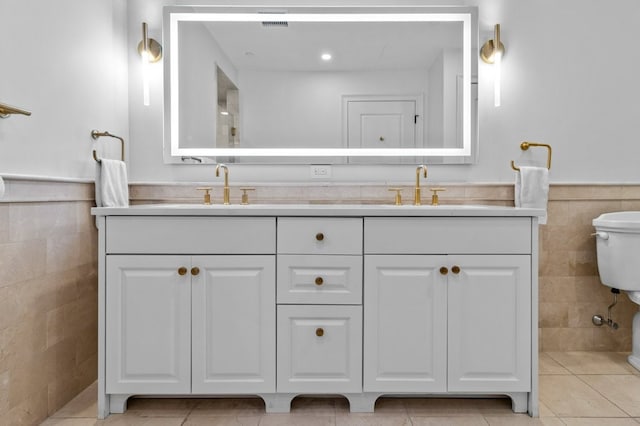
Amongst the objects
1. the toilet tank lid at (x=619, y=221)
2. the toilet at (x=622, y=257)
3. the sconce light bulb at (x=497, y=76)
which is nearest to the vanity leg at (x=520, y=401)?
the toilet at (x=622, y=257)

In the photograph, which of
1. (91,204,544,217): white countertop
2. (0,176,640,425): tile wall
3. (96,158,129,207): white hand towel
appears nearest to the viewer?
(0,176,640,425): tile wall

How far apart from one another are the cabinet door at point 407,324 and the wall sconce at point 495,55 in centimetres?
103

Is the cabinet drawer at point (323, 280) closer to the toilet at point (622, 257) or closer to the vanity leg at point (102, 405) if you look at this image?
the vanity leg at point (102, 405)

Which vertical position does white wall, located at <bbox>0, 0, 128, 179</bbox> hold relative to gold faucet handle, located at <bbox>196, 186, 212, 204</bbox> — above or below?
above

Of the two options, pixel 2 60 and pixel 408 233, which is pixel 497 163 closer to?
pixel 408 233

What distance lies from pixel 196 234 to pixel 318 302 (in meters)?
0.50

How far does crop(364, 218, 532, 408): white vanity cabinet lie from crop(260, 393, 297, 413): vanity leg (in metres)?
0.29

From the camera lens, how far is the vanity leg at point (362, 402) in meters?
1.43

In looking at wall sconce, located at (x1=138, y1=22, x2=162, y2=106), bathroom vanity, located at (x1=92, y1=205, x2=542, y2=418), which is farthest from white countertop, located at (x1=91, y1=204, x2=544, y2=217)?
wall sconce, located at (x1=138, y1=22, x2=162, y2=106)

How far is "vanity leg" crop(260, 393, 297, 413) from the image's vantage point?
1.44 m

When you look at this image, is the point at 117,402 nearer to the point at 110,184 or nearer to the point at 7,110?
the point at 110,184

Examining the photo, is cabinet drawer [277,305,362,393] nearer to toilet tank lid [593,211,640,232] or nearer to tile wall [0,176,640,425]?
tile wall [0,176,640,425]

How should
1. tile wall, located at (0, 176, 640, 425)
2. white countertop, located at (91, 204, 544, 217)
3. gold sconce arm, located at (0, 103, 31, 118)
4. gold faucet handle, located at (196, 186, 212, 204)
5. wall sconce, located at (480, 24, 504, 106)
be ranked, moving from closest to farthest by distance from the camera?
gold sconce arm, located at (0, 103, 31, 118)
tile wall, located at (0, 176, 640, 425)
white countertop, located at (91, 204, 544, 217)
gold faucet handle, located at (196, 186, 212, 204)
wall sconce, located at (480, 24, 504, 106)

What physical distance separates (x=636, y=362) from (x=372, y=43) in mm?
1925
